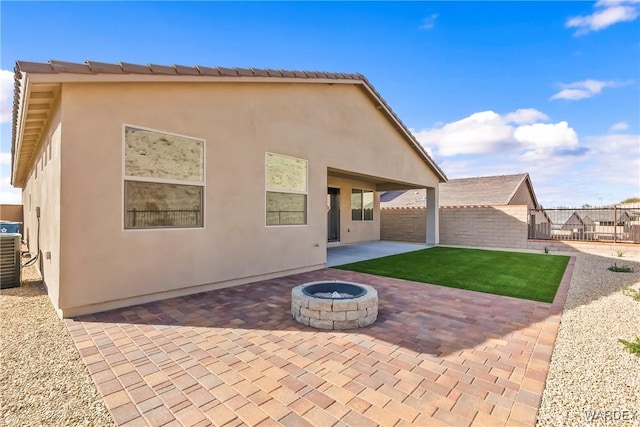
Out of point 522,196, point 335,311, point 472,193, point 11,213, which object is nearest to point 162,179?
point 335,311

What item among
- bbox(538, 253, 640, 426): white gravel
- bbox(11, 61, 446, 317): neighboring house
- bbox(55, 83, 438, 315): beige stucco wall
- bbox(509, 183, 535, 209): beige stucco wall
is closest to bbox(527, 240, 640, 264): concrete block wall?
bbox(509, 183, 535, 209): beige stucco wall

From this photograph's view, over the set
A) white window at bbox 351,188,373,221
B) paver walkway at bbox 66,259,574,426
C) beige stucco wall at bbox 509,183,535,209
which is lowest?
paver walkway at bbox 66,259,574,426

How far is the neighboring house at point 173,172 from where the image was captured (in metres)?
5.29

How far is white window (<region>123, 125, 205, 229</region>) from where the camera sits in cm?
596

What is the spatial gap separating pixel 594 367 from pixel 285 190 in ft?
24.1

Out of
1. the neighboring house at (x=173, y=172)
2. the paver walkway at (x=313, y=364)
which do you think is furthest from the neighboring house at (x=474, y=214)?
the paver walkway at (x=313, y=364)

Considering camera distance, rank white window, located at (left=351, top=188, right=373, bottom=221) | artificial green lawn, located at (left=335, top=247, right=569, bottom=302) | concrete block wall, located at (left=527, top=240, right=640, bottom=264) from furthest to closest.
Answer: white window, located at (left=351, top=188, right=373, bottom=221) < concrete block wall, located at (left=527, top=240, right=640, bottom=264) < artificial green lawn, located at (left=335, top=247, right=569, bottom=302)

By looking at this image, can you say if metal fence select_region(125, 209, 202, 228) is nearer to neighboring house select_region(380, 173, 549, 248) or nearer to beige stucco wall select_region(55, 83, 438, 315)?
beige stucco wall select_region(55, 83, 438, 315)

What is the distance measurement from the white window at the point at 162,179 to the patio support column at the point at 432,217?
48.8ft

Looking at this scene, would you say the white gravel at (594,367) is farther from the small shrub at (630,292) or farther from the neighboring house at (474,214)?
the neighboring house at (474,214)

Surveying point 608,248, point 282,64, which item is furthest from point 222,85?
point 608,248

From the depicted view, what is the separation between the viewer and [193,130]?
674 cm

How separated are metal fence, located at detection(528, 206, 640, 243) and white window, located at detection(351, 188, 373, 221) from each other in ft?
30.1

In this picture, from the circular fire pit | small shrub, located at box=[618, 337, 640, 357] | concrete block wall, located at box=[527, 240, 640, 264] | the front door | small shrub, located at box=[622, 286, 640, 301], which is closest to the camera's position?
small shrub, located at box=[618, 337, 640, 357]
